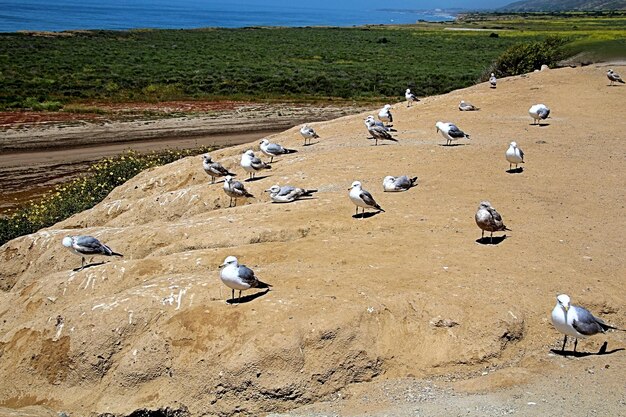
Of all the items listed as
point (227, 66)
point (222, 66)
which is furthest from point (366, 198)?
point (222, 66)

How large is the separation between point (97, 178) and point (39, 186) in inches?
221

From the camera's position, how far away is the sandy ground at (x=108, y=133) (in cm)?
3353

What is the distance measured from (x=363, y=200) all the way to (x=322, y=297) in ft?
12.2

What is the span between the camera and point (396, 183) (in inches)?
664

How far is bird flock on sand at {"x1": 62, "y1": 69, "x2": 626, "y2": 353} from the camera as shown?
33.4ft

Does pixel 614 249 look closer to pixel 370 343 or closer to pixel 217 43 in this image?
pixel 370 343

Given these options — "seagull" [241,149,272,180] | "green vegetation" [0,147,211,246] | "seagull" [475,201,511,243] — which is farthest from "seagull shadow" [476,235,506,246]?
"green vegetation" [0,147,211,246]

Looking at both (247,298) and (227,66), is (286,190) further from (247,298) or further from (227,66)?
(227,66)

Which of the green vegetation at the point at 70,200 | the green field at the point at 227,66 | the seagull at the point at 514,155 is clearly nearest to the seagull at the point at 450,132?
the seagull at the point at 514,155

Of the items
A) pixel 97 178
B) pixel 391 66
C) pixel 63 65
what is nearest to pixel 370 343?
pixel 97 178

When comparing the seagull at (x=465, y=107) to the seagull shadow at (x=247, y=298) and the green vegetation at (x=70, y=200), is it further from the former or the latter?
the seagull shadow at (x=247, y=298)

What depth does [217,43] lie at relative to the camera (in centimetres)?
10488

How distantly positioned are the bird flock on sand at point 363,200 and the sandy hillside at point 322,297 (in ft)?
1.10

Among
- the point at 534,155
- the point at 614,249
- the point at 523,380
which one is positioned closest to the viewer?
the point at 523,380
